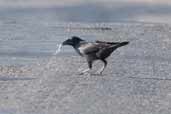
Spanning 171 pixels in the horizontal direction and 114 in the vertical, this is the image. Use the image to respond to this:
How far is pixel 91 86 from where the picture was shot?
48.8ft

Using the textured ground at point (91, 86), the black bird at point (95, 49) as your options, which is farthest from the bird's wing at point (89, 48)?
the textured ground at point (91, 86)

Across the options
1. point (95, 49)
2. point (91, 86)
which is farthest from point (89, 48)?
point (91, 86)

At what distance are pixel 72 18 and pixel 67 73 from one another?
15.0 m

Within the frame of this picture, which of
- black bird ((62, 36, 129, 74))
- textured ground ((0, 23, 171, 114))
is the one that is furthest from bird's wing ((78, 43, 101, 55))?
textured ground ((0, 23, 171, 114))

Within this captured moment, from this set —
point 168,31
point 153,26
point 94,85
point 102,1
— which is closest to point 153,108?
point 94,85

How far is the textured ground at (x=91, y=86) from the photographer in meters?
12.8

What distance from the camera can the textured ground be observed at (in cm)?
1277

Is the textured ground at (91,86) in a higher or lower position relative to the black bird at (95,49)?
lower

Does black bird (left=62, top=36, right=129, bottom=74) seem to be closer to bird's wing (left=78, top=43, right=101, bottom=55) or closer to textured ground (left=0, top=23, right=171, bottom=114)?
bird's wing (left=78, top=43, right=101, bottom=55)

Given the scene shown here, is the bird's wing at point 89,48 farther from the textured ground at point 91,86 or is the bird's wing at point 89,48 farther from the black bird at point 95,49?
the textured ground at point 91,86

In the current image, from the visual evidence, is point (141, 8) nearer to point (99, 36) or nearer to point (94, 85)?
point (99, 36)

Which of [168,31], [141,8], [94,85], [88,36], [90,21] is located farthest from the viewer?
[141,8]

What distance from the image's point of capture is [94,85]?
49.2ft

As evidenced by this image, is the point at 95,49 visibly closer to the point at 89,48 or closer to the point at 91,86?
the point at 89,48
